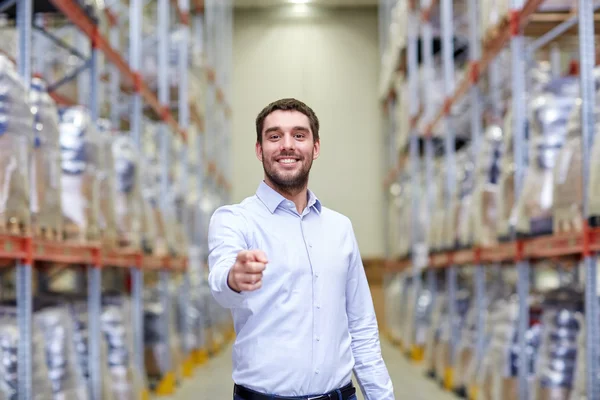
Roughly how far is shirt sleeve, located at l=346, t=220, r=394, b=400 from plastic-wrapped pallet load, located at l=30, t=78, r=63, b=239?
247 centimetres

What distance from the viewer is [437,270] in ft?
36.1

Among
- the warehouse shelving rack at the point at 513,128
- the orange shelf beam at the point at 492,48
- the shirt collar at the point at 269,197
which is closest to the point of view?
the shirt collar at the point at 269,197

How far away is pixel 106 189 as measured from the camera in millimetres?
5523

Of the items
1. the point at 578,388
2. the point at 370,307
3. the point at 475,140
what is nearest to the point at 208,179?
the point at 475,140

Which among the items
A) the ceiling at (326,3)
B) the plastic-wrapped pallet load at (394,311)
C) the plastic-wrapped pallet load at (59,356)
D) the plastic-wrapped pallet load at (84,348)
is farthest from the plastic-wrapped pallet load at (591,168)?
the plastic-wrapped pallet load at (394,311)

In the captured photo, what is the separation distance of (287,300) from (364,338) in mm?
322

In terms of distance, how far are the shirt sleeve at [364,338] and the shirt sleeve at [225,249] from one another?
0.33 meters

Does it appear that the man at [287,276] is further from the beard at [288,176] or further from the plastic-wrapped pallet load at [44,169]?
the plastic-wrapped pallet load at [44,169]

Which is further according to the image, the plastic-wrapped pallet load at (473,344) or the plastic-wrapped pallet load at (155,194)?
the plastic-wrapped pallet load at (155,194)

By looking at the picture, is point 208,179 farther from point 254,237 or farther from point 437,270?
point 254,237

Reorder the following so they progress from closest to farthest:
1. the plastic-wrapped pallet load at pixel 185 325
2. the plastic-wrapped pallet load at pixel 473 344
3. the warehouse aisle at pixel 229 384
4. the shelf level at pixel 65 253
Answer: the shelf level at pixel 65 253
the plastic-wrapped pallet load at pixel 473 344
the warehouse aisle at pixel 229 384
the plastic-wrapped pallet load at pixel 185 325

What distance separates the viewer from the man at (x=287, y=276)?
189 cm

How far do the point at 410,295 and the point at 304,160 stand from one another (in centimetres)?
1038

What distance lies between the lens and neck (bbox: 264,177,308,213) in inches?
77.7
